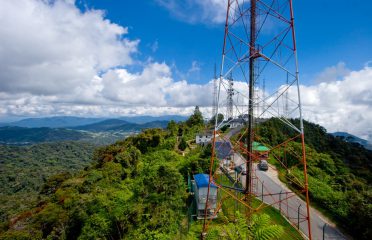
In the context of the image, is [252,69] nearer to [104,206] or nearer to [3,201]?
[104,206]

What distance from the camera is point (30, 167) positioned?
106m

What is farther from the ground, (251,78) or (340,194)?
(251,78)

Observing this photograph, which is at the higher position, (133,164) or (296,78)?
(296,78)

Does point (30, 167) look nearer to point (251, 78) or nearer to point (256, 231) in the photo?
point (251, 78)

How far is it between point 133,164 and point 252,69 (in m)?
27.6

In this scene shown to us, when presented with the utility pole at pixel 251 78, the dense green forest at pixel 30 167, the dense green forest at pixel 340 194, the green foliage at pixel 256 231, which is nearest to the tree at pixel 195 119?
the dense green forest at pixel 340 194

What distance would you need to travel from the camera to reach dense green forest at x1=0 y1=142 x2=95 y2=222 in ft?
167

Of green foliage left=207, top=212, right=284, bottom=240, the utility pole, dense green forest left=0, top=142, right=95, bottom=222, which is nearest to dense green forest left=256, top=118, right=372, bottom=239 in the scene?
the utility pole

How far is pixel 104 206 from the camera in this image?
53.3 feet

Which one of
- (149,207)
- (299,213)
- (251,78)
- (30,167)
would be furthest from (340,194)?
(30,167)

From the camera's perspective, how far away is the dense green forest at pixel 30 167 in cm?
5078

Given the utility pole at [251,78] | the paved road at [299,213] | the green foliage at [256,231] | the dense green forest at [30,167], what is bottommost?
the dense green forest at [30,167]

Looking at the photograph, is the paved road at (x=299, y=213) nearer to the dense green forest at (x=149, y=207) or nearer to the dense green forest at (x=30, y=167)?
the dense green forest at (x=149, y=207)

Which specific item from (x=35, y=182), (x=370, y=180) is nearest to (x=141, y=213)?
(x=370, y=180)
